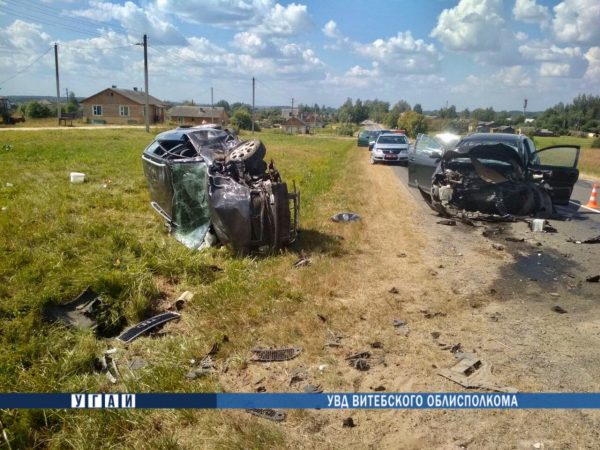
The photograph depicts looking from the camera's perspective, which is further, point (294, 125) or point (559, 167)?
point (294, 125)

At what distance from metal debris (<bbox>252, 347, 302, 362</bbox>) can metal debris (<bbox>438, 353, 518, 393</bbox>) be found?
121 cm

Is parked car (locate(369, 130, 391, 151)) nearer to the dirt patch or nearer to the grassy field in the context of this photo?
the grassy field

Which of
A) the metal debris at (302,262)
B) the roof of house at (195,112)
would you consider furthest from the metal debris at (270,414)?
the roof of house at (195,112)

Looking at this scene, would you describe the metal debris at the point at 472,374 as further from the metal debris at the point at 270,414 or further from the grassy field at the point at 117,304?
the grassy field at the point at 117,304

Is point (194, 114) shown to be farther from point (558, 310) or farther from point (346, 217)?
point (558, 310)

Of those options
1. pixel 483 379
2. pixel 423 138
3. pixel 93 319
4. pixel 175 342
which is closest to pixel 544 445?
pixel 483 379

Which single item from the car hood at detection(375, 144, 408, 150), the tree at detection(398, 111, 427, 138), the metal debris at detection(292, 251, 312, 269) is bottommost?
the metal debris at detection(292, 251, 312, 269)

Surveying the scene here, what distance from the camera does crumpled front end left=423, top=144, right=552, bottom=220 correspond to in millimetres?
9375

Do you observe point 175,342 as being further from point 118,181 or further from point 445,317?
point 118,181

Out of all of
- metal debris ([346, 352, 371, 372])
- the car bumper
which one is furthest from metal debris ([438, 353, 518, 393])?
the car bumper

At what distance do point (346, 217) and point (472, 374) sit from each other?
5613mm

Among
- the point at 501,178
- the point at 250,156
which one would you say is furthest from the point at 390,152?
the point at 250,156

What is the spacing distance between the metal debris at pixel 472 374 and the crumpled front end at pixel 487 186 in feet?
19.7

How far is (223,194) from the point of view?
20.7 feet
